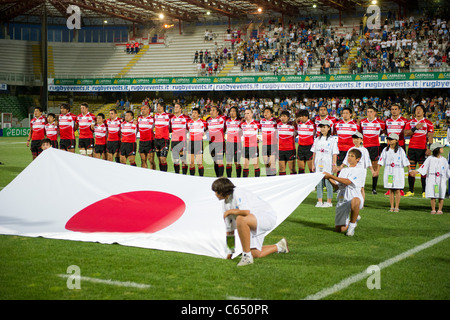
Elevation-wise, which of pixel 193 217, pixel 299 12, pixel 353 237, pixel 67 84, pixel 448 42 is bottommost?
pixel 353 237

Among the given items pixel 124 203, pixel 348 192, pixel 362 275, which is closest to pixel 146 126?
pixel 124 203

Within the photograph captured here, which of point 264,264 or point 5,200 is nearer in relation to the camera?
point 264,264

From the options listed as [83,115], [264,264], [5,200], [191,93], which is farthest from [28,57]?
[264,264]

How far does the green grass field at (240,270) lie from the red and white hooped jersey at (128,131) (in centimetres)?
720

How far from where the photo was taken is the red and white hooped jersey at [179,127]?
12.8 m

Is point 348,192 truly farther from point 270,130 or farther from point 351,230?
point 270,130

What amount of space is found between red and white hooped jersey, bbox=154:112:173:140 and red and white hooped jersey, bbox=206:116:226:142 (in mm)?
1287

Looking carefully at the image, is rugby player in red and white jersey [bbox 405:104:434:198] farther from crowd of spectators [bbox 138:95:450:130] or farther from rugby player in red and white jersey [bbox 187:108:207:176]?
crowd of spectators [bbox 138:95:450:130]

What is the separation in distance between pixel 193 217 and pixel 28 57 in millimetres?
48016

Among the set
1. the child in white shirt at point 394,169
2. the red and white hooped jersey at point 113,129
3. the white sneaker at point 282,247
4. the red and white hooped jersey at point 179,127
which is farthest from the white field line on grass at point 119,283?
the red and white hooped jersey at point 113,129

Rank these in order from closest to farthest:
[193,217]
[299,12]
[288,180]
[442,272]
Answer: [442,272] → [193,217] → [288,180] → [299,12]

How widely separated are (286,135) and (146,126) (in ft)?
13.6
